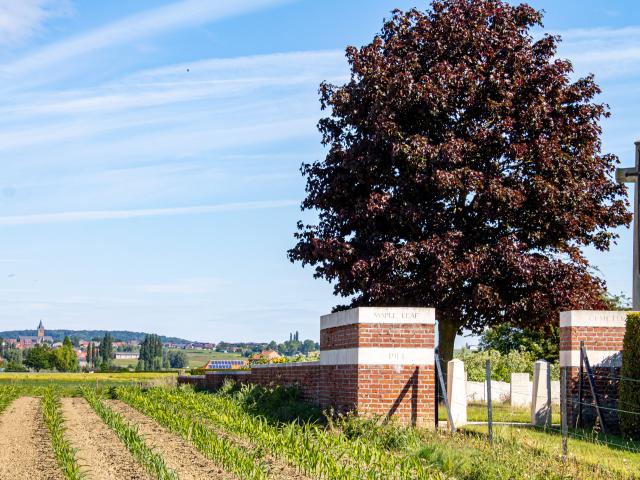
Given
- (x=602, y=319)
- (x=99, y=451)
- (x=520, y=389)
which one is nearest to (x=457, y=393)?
(x=602, y=319)

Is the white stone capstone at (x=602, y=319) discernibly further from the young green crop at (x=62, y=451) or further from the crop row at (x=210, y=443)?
the young green crop at (x=62, y=451)

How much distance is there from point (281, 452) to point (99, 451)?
344 centimetres

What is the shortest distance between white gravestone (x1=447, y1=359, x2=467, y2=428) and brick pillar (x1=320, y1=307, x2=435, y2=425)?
156 centimetres

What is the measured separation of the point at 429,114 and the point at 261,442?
11152 mm

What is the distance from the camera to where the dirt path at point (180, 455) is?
473 inches

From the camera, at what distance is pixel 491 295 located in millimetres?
21734

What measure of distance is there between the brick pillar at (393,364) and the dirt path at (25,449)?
556 centimetres

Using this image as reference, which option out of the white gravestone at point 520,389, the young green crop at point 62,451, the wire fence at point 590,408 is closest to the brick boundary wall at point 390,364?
the wire fence at point 590,408

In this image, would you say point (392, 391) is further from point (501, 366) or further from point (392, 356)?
point (501, 366)

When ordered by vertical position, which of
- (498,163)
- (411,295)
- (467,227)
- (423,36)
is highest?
(423,36)

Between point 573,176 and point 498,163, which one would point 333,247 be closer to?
point 498,163

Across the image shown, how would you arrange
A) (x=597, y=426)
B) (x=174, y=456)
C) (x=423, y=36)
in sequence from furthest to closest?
(x=423, y=36) → (x=597, y=426) → (x=174, y=456)

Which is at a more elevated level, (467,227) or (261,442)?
(467,227)

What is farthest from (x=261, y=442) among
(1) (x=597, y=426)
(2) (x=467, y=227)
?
(2) (x=467, y=227)
